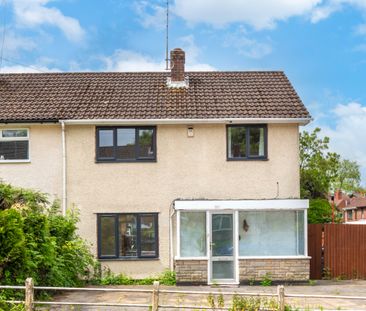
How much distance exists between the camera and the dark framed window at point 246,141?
782 inches

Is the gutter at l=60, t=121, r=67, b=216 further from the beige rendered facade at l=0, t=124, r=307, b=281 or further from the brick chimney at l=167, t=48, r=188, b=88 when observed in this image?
the brick chimney at l=167, t=48, r=188, b=88

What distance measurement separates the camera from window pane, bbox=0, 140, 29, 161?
2008 cm

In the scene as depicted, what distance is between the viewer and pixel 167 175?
65.0 feet

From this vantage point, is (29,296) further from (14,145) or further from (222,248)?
(14,145)

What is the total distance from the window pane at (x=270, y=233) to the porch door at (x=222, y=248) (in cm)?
34

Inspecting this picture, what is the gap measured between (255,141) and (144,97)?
433 cm

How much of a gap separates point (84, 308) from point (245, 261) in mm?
6119

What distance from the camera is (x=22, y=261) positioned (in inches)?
553

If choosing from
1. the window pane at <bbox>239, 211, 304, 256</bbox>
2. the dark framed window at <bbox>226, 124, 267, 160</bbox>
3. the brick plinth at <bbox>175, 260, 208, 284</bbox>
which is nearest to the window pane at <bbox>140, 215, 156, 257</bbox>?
the brick plinth at <bbox>175, 260, 208, 284</bbox>

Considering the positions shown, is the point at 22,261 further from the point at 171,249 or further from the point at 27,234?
the point at 171,249

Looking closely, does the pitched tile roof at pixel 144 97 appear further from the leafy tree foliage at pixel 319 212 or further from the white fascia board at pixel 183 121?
the leafy tree foliage at pixel 319 212

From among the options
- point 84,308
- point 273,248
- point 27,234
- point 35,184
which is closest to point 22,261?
point 27,234

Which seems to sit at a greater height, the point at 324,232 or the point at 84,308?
the point at 324,232

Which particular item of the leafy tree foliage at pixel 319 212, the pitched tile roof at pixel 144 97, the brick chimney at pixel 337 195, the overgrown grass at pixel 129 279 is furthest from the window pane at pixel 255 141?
the brick chimney at pixel 337 195
